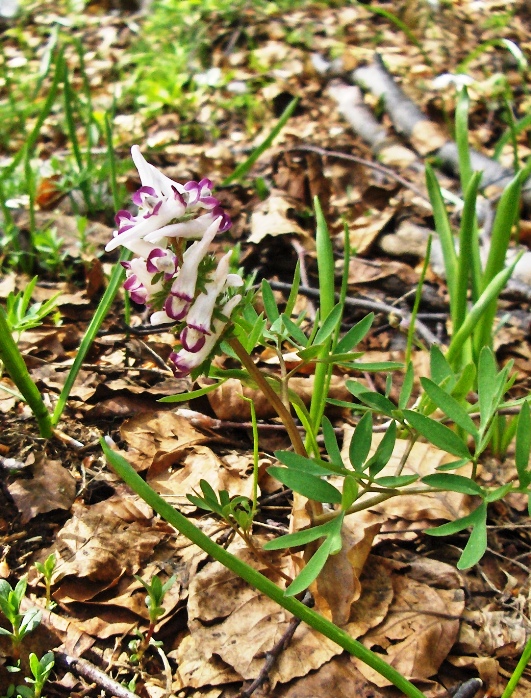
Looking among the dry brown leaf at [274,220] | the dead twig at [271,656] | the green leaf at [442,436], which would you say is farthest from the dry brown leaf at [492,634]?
the dry brown leaf at [274,220]

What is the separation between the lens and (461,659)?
1.49 meters

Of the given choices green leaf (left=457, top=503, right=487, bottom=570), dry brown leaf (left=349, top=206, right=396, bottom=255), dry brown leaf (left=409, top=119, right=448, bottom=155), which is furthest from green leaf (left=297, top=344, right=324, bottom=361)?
dry brown leaf (left=409, top=119, right=448, bottom=155)

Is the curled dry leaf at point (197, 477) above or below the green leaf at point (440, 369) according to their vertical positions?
below

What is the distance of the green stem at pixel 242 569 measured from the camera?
117 centimetres

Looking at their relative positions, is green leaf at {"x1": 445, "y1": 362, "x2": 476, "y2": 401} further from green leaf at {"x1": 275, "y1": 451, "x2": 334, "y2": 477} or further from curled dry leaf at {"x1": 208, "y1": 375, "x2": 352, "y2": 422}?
curled dry leaf at {"x1": 208, "y1": 375, "x2": 352, "y2": 422}

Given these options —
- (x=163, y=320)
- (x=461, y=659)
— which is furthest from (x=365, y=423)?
(x=461, y=659)

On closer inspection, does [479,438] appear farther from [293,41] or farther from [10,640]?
[293,41]

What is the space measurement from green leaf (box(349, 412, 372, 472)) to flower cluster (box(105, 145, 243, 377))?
34 cm

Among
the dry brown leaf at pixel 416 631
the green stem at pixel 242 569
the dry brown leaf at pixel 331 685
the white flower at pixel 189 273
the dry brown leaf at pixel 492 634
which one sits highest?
the white flower at pixel 189 273

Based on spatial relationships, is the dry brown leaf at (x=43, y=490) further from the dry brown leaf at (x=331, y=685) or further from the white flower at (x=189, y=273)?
the white flower at (x=189, y=273)

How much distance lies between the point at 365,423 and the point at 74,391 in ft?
3.72

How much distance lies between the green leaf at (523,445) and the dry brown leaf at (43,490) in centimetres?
113

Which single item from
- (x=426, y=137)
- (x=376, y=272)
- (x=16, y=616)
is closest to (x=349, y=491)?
(x=16, y=616)

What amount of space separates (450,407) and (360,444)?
19 cm
